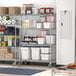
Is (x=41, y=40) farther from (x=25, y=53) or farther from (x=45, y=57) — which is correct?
(x=25, y=53)

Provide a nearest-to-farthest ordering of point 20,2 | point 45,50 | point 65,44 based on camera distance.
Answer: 1. point 65,44
2. point 45,50
3. point 20,2

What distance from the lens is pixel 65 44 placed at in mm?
9195

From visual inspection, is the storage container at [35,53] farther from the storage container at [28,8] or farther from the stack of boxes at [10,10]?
the stack of boxes at [10,10]

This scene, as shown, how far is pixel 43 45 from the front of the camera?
31.5 ft

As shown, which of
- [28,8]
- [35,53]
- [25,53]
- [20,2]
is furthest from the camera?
[20,2]

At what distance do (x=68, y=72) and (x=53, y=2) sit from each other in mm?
6127

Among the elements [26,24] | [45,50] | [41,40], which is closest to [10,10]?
[26,24]

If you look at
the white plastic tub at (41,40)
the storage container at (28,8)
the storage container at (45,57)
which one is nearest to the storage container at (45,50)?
the storage container at (45,57)

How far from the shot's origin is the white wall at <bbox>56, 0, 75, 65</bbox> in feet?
29.7

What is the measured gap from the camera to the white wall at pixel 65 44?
9055 mm

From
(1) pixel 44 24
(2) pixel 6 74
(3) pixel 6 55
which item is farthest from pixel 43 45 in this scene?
(2) pixel 6 74

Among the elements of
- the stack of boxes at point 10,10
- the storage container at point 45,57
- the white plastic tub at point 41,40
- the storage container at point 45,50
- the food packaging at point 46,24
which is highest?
the stack of boxes at point 10,10

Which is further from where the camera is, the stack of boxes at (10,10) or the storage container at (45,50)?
the stack of boxes at (10,10)

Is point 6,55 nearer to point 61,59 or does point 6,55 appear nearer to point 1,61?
point 1,61
